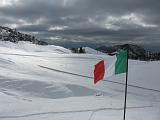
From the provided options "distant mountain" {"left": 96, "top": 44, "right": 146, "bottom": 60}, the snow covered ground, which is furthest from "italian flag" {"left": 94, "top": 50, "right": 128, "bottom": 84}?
the snow covered ground

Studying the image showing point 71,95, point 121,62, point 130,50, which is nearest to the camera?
point 121,62

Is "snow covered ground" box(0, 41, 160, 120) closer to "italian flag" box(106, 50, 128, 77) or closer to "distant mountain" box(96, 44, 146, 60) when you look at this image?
"italian flag" box(106, 50, 128, 77)

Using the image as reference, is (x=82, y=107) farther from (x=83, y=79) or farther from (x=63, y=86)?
(x=83, y=79)

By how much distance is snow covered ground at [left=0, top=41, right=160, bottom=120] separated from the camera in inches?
438

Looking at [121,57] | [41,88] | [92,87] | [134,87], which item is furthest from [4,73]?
[121,57]

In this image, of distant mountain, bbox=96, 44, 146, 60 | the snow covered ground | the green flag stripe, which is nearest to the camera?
the green flag stripe

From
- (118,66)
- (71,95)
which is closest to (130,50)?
(71,95)

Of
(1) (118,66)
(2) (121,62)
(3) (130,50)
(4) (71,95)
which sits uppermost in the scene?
(3) (130,50)

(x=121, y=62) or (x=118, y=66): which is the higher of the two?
(x=121, y=62)

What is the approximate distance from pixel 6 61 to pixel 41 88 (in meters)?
6.11

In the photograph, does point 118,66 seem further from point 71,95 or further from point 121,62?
point 71,95

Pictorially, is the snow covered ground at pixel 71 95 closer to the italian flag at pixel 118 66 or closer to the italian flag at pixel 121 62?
the italian flag at pixel 118 66

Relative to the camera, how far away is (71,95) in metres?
15.6

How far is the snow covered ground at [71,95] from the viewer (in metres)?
11.1
